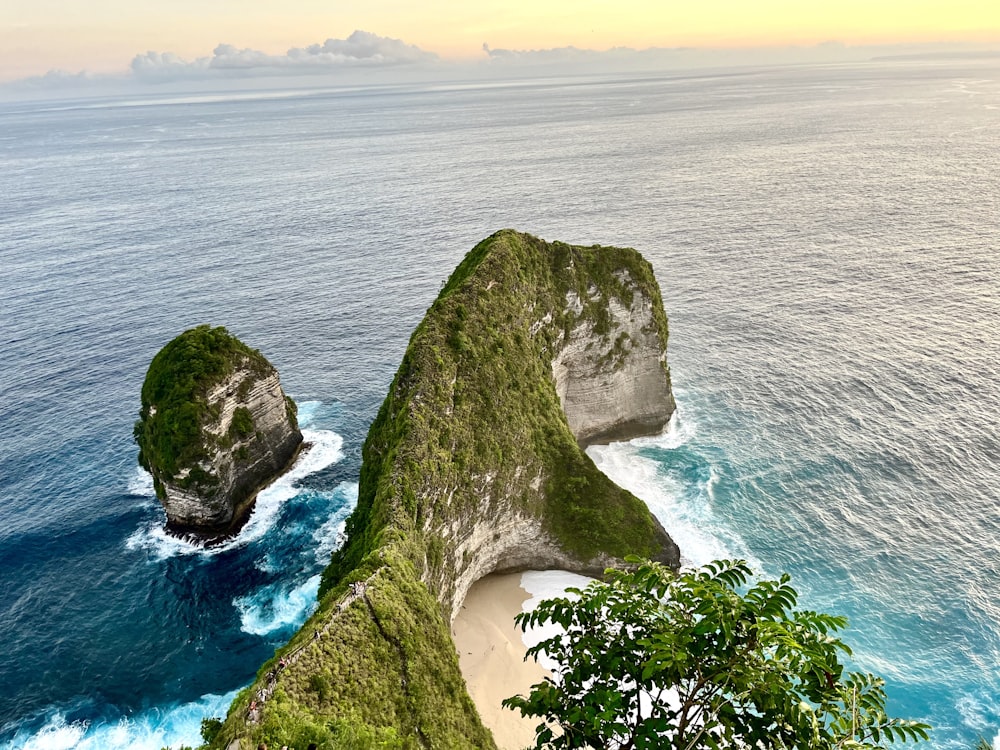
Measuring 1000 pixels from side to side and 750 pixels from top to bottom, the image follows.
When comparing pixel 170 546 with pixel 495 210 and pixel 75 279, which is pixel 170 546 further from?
pixel 495 210

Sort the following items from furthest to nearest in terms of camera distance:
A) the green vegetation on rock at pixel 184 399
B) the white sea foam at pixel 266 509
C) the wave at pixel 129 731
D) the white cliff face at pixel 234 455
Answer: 1. the white cliff face at pixel 234 455
2. the white sea foam at pixel 266 509
3. the green vegetation on rock at pixel 184 399
4. the wave at pixel 129 731

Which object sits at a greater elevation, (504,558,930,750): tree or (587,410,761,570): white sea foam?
(504,558,930,750): tree

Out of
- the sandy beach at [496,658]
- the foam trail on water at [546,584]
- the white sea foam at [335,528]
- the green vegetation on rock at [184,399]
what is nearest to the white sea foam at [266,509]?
the green vegetation on rock at [184,399]

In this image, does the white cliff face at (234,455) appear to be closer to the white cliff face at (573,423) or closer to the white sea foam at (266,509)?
the white sea foam at (266,509)

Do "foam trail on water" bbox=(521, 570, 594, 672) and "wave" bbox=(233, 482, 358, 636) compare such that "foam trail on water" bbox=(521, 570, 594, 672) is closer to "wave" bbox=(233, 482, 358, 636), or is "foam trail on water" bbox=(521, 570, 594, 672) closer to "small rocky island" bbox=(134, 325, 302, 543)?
"wave" bbox=(233, 482, 358, 636)

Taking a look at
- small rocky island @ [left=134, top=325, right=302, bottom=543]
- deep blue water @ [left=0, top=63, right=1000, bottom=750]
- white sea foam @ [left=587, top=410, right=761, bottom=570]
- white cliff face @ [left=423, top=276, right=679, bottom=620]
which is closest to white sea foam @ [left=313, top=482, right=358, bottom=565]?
deep blue water @ [left=0, top=63, right=1000, bottom=750]

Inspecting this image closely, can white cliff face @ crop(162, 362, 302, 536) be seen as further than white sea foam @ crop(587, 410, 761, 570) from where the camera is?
Yes
